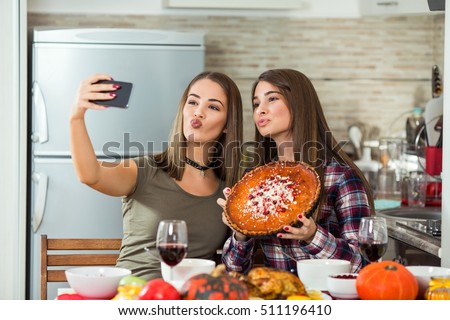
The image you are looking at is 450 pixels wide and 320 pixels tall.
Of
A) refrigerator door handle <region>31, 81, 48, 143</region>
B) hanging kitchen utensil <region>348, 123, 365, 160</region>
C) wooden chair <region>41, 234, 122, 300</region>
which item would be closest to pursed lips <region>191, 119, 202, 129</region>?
wooden chair <region>41, 234, 122, 300</region>

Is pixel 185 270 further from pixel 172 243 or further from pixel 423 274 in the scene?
pixel 423 274

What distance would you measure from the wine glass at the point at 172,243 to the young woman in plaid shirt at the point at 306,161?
0.52 metres

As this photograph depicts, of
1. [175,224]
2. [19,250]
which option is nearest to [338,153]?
[175,224]

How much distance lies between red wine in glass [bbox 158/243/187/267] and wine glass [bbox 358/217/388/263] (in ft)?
1.57

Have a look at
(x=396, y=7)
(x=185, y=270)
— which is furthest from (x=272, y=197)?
(x=396, y=7)

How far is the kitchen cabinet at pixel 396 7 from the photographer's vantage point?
4.24m

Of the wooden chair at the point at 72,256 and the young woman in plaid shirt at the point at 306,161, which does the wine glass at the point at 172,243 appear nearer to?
the young woman in plaid shirt at the point at 306,161

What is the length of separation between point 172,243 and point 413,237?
165 centimetres

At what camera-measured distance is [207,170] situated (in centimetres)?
250

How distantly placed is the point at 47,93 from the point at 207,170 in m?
1.89

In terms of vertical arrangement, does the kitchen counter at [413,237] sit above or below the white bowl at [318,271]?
below

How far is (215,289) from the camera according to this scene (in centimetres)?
153

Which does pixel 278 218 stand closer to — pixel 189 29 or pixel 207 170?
pixel 207 170

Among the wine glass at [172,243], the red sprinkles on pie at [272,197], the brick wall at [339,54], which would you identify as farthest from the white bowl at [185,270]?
the brick wall at [339,54]
